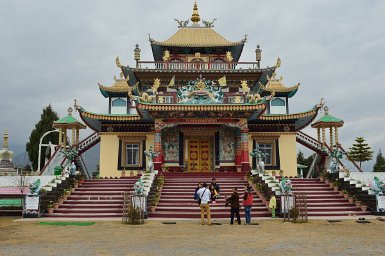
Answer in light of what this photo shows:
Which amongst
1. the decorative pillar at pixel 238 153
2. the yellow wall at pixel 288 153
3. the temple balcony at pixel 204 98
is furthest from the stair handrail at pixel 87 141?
the yellow wall at pixel 288 153

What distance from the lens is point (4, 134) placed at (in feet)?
100

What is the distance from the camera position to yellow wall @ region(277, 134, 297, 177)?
27.2 meters

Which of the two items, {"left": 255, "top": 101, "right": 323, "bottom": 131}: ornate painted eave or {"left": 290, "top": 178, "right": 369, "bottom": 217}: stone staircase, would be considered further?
{"left": 255, "top": 101, "right": 323, "bottom": 131}: ornate painted eave

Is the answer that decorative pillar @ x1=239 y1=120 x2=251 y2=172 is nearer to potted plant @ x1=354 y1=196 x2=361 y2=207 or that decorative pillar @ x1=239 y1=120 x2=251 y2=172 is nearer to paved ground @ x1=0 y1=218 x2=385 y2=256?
potted plant @ x1=354 y1=196 x2=361 y2=207

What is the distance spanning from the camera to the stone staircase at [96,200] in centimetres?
1662

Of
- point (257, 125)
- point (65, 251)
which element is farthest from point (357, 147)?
point (65, 251)

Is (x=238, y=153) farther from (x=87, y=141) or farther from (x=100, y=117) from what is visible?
(x=87, y=141)

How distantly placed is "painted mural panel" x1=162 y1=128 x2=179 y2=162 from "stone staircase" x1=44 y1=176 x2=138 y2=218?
20.0 ft

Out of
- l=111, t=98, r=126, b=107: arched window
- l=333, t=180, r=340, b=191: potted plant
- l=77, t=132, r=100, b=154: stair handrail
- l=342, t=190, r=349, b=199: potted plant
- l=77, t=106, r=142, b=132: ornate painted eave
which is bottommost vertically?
l=342, t=190, r=349, b=199: potted plant

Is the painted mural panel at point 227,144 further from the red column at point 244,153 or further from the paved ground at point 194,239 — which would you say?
the paved ground at point 194,239

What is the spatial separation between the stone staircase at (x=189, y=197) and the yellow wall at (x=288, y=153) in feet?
19.0

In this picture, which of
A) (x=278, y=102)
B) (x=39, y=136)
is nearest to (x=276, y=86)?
(x=278, y=102)

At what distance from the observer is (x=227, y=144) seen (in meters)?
26.8

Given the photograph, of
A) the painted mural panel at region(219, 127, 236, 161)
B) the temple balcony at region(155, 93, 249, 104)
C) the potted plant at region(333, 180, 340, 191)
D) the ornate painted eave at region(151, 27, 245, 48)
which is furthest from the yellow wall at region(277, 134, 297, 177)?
the ornate painted eave at region(151, 27, 245, 48)
